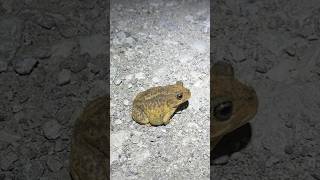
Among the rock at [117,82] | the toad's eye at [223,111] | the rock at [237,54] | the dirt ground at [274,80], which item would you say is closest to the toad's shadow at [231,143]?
the dirt ground at [274,80]

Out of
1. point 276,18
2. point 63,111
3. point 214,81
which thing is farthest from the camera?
point 276,18

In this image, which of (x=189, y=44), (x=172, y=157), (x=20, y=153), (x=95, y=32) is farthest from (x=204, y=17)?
(x=20, y=153)

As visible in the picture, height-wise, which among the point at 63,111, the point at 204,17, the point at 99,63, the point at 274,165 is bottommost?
the point at 274,165

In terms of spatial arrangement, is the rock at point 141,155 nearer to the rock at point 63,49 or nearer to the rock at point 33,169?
the rock at point 33,169

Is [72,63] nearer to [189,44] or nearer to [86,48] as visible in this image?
[86,48]

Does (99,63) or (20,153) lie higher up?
(99,63)

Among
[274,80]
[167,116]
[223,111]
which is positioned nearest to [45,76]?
[167,116]

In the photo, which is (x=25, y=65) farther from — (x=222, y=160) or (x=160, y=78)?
(x=222, y=160)
